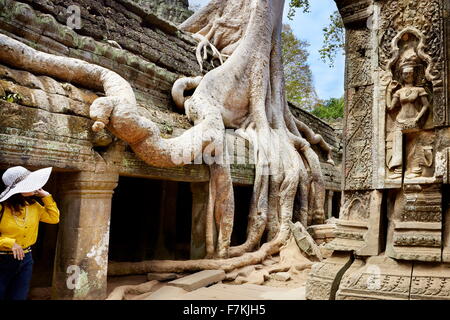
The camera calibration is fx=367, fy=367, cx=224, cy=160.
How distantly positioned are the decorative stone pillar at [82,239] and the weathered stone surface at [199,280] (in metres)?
0.83

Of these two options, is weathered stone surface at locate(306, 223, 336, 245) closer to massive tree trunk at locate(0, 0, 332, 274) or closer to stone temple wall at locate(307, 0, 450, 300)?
massive tree trunk at locate(0, 0, 332, 274)

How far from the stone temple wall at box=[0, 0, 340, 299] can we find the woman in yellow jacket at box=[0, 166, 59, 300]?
728mm

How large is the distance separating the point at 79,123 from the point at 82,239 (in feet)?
3.79

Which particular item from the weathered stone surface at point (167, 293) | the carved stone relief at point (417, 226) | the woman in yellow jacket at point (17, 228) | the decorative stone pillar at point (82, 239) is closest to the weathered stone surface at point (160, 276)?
the weathered stone surface at point (167, 293)

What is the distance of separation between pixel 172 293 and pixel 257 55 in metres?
5.17

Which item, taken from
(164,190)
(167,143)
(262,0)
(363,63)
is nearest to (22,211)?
(167,143)

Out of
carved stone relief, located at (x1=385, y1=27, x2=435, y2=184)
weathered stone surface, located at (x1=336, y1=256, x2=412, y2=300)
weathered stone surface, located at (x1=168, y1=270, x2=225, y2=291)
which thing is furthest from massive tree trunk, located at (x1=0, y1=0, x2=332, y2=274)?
carved stone relief, located at (x1=385, y1=27, x2=435, y2=184)

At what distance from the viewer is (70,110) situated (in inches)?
144

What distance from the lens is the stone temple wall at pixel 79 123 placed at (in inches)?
130

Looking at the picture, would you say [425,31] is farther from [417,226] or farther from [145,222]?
[145,222]

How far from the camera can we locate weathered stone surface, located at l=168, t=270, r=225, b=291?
412 centimetres

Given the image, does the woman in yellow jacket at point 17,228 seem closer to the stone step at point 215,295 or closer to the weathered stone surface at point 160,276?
the stone step at point 215,295

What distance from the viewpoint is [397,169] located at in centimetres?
347
